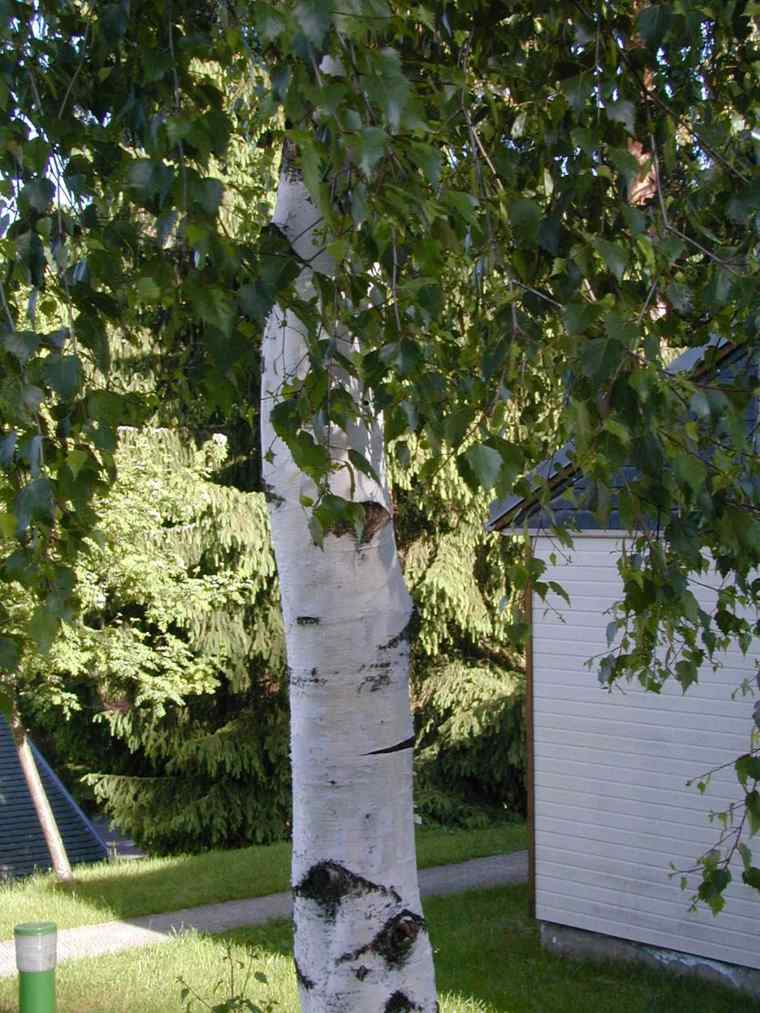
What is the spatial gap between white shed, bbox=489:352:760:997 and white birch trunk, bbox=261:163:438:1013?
5338mm

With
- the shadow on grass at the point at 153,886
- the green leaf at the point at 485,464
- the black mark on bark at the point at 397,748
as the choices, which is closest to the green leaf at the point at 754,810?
the black mark on bark at the point at 397,748

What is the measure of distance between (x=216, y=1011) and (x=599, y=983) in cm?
→ 563

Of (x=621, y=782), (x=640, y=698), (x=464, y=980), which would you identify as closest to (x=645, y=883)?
(x=621, y=782)

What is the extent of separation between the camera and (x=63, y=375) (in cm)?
189

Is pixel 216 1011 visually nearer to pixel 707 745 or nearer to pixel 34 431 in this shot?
pixel 34 431

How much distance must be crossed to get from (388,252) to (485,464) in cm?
62

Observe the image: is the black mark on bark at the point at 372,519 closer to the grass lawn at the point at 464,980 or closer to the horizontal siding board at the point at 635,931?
the grass lawn at the point at 464,980

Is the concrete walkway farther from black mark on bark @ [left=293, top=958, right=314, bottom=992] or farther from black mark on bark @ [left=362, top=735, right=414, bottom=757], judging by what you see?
black mark on bark @ [left=362, top=735, right=414, bottom=757]

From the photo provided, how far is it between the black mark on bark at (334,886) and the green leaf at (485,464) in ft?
3.79

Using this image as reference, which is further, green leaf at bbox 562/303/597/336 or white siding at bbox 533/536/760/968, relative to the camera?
white siding at bbox 533/536/760/968

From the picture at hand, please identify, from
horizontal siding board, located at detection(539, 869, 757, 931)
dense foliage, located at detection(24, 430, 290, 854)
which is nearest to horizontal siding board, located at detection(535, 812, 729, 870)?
horizontal siding board, located at detection(539, 869, 757, 931)

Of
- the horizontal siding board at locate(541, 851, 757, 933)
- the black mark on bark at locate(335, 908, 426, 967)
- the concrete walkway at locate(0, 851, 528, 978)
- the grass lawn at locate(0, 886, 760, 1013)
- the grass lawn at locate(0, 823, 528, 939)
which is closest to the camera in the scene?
the black mark on bark at locate(335, 908, 426, 967)

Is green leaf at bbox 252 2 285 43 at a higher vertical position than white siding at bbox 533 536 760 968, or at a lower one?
higher

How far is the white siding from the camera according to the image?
815 centimetres
